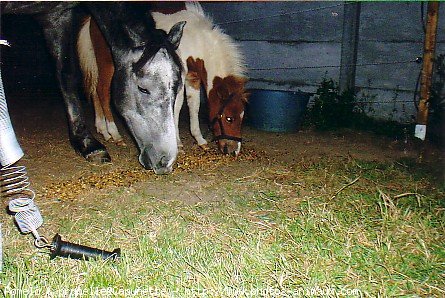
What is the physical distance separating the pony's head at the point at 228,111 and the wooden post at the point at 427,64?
1935 millimetres

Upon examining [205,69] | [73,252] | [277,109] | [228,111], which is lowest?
[73,252]

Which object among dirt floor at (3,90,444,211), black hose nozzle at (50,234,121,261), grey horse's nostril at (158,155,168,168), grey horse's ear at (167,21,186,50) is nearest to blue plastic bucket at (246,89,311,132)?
dirt floor at (3,90,444,211)

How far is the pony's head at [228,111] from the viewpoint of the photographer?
419 cm

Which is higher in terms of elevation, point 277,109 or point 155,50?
point 155,50

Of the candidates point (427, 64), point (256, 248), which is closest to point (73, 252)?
point (256, 248)

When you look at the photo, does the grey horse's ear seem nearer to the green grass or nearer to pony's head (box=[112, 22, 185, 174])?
pony's head (box=[112, 22, 185, 174])

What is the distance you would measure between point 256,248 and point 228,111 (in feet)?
7.21

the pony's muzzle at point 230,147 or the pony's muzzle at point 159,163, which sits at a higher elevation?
the pony's muzzle at point 159,163

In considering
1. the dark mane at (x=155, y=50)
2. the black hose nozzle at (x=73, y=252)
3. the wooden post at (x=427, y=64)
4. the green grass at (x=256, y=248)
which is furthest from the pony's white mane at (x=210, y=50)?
the black hose nozzle at (x=73, y=252)

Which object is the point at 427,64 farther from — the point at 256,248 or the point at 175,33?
the point at 256,248

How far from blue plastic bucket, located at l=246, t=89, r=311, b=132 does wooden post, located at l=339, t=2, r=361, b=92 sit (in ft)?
2.77

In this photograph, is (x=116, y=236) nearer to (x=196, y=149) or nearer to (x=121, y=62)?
(x=121, y=62)

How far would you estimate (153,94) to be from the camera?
123 inches

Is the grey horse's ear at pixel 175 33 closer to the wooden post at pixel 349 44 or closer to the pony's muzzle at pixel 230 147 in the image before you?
the pony's muzzle at pixel 230 147
